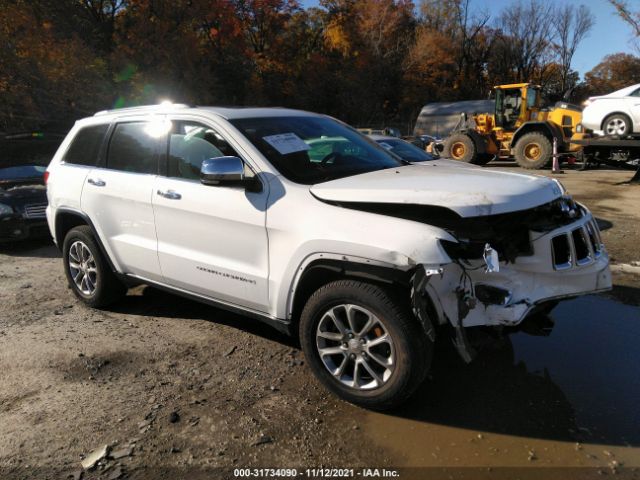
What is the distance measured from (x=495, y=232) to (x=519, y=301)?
0.42m

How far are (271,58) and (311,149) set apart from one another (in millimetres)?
38323

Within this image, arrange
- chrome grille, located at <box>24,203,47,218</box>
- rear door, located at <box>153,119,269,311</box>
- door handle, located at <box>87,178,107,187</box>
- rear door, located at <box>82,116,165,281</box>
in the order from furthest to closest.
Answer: chrome grille, located at <box>24,203,47,218</box> → door handle, located at <box>87,178,107,187</box> → rear door, located at <box>82,116,165,281</box> → rear door, located at <box>153,119,269,311</box>

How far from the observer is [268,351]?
3.93 m

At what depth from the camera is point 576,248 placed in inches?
125

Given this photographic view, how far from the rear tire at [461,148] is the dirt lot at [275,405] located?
13676 millimetres

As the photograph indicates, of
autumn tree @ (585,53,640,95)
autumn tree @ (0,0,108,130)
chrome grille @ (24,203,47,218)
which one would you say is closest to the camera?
chrome grille @ (24,203,47,218)

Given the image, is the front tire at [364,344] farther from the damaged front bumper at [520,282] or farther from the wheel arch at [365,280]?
the damaged front bumper at [520,282]

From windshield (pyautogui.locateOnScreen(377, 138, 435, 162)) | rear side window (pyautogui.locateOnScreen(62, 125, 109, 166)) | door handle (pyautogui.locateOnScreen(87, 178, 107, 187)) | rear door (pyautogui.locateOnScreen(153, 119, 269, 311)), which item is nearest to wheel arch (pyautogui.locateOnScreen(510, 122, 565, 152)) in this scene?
windshield (pyautogui.locateOnScreen(377, 138, 435, 162))

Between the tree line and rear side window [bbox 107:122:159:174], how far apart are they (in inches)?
616

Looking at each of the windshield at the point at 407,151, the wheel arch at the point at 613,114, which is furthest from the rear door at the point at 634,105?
the windshield at the point at 407,151

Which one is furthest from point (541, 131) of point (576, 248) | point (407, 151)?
point (576, 248)

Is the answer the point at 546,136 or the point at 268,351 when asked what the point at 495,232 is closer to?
the point at 268,351

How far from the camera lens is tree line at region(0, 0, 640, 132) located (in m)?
20.3

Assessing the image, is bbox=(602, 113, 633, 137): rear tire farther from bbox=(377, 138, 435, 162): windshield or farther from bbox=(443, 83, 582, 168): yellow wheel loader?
bbox=(377, 138, 435, 162): windshield
